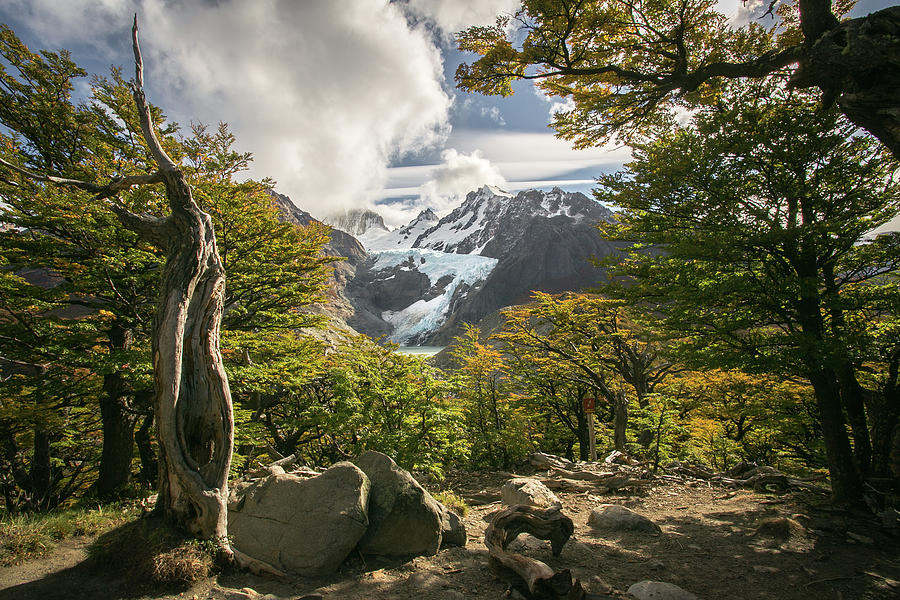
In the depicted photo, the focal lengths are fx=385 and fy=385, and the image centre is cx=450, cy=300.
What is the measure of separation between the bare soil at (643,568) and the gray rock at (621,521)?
199mm

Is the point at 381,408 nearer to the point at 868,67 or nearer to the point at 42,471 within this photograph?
the point at 42,471

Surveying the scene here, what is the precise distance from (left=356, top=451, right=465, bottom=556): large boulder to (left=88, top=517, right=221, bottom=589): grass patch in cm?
156

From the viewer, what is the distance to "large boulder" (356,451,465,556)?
439cm

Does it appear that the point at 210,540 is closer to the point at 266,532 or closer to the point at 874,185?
the point at 266,532

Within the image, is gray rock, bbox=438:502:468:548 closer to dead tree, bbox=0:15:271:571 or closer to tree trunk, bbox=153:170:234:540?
dead tree, bbox=0:15:271:571

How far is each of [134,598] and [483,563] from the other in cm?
328

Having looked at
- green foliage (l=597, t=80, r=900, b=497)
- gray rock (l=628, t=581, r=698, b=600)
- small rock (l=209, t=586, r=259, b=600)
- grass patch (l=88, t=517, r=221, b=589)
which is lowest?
gray rock (l=628, t=581, r=698, b=600)

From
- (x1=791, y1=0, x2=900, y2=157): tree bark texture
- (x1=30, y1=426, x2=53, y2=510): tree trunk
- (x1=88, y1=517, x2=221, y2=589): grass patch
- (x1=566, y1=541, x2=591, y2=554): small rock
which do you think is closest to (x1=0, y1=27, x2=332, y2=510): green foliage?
(x1=30, y1=426, x2=53, y2=510): tree trunk

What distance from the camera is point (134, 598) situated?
3.28 metres

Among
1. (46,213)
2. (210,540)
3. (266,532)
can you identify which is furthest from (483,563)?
(46,213)

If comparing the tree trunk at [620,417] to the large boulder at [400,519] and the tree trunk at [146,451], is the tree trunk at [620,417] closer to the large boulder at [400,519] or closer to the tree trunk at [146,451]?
the large boulder at [400,519]

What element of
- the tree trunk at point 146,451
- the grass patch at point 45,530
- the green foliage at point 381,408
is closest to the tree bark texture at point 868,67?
the green foliage at point 381,408

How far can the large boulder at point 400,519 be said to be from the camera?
4.39m

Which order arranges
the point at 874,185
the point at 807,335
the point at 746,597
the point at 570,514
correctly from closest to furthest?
the point at 746,597
the point at 807,335
the point at 874,185
the point at 570,514
